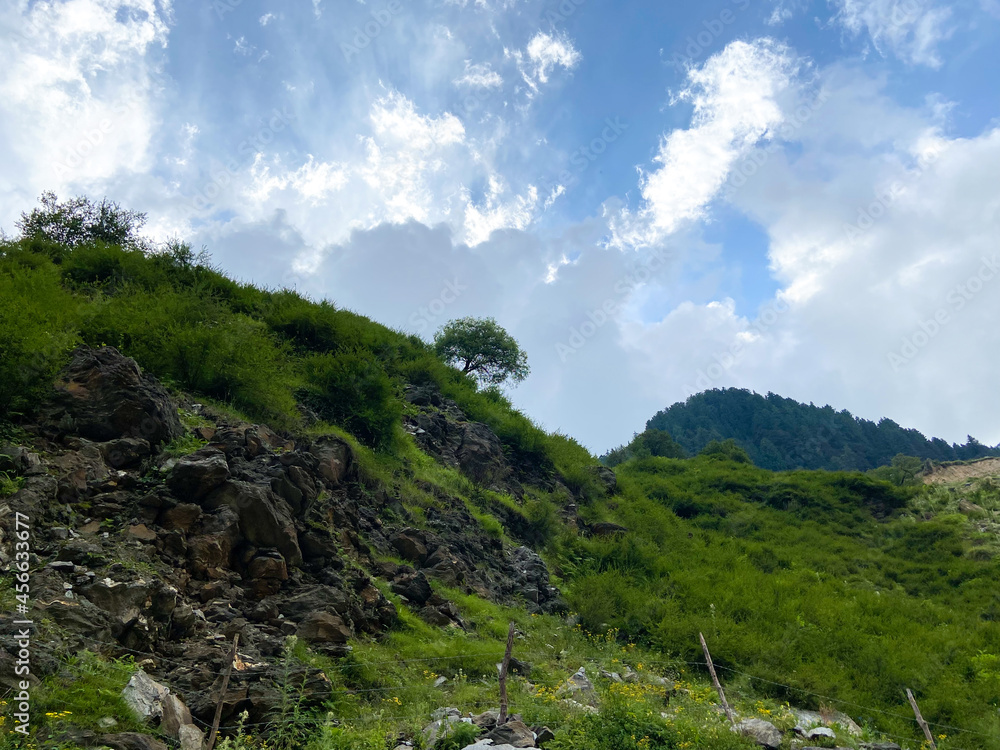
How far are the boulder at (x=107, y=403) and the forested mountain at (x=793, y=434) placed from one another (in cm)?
9080

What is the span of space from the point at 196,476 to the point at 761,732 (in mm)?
10114

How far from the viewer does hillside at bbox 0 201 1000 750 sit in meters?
7.73

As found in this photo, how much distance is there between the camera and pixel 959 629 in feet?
61.5

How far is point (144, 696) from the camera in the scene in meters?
6.60

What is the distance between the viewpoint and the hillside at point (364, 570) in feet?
25.4

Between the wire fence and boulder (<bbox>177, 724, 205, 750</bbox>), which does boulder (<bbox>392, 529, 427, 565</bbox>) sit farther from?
boulder (<bbox>177, 724, 205, 750</bbox>)

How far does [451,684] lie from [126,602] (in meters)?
5.22

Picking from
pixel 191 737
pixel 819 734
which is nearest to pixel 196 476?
pixel 191 737

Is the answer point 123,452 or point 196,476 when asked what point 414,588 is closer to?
point 196,476

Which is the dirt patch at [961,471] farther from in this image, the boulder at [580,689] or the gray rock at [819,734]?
the boulder at [580,689]

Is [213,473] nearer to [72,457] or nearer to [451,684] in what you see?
[72,457]

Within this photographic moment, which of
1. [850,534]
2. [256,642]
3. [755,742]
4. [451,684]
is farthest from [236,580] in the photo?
[850,534]

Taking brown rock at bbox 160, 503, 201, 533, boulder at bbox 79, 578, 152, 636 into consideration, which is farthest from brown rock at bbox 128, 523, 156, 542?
boulder at bbox 79, 578, 152, 636

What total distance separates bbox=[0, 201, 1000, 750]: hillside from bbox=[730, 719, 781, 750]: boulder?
0.08m
